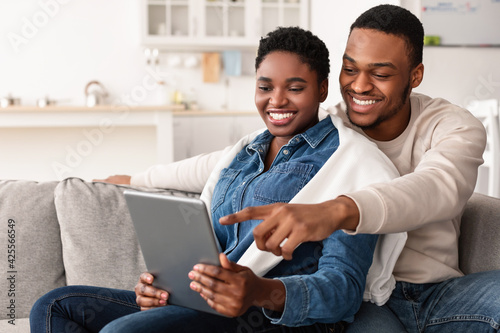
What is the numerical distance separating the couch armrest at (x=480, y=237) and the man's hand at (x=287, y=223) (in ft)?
2.13

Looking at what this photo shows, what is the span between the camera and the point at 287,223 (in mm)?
837

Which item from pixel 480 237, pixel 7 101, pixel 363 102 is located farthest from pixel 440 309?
pixel 7 101

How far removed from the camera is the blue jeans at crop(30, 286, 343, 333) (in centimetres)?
99

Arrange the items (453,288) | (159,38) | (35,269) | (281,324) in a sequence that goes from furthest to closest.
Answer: (159,38) < (35,269) < (453,288) < (281,324)

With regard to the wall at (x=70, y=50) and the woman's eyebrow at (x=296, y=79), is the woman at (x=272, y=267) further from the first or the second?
the wall at (x=70, y=50)

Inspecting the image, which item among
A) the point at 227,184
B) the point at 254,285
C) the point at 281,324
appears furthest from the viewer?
the point at 227,184

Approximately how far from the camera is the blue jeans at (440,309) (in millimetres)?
1126

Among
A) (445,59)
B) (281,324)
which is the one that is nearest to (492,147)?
(445,59)

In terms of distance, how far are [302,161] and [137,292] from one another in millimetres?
448

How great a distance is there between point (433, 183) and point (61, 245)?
106cm

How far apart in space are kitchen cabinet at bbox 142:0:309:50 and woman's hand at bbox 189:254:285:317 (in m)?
3.94

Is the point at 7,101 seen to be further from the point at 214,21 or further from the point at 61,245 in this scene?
the point at 61,245

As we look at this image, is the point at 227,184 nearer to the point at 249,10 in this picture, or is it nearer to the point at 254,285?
the point at 254,285

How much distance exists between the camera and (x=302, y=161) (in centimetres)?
122
